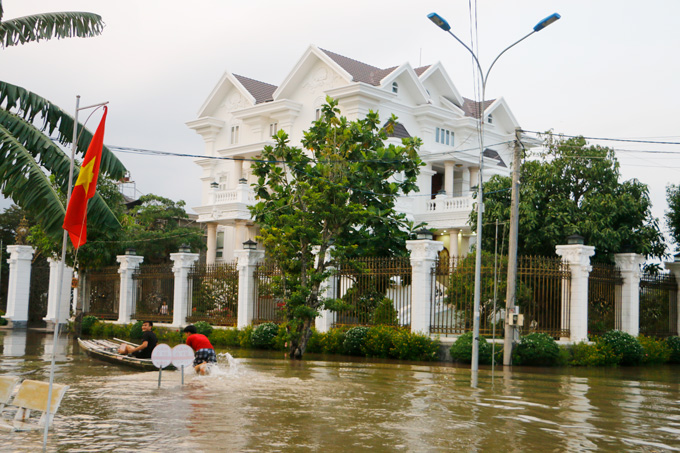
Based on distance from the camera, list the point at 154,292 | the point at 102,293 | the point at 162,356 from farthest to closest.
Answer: the point at 102,293, the point at 154,292, the point at 162,356

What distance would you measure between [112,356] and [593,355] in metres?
12.9

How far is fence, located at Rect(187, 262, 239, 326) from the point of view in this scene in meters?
27.7

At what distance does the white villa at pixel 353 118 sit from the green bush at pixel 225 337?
11.7 metres

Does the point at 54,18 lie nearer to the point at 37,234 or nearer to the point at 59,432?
the point at 59,432

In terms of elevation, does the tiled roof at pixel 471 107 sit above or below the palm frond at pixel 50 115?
above

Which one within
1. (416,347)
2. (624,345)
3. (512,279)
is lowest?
(416,347)

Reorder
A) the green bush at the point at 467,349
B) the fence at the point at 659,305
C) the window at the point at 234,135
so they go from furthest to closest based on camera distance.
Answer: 1. the window at the point at 234,135
2. the fence at the point at 659,305
3. the green bush at the point at 467,349

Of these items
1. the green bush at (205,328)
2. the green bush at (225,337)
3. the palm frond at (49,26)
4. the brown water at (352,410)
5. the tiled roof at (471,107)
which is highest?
the tiled roof at (471,107)

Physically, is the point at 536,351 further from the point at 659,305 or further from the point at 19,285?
the point at 19,285

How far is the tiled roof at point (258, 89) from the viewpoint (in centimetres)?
4331

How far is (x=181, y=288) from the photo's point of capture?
29.2 meters

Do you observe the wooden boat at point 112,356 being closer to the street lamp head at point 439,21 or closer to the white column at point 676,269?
the street lamp head at point 439,21

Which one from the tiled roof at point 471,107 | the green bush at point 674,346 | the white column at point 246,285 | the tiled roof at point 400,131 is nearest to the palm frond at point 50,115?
the white column at point 246,285

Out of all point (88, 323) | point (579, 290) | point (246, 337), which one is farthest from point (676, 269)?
point (88, 323)
